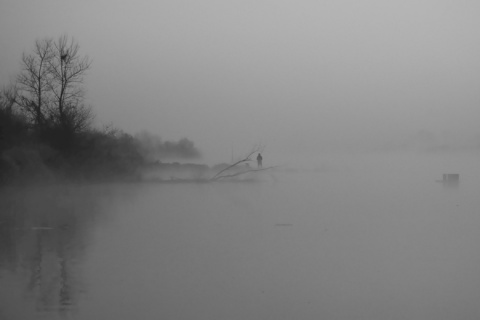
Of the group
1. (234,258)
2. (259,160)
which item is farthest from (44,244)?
(259,160)

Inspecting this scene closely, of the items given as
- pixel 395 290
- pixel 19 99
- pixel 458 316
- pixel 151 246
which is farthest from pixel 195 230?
pixel 19 99

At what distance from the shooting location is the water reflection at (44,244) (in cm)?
496

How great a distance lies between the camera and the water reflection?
496 centimetres

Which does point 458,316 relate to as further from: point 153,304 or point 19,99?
point 19,99

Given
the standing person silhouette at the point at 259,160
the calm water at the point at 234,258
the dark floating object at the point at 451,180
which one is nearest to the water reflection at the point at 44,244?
the calm water at the point at 234,258

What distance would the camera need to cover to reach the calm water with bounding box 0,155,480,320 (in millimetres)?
4895

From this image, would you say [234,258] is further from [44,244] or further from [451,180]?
[451,180]

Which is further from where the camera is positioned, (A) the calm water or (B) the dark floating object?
(B) the dark floating object

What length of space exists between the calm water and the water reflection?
0.05 ft

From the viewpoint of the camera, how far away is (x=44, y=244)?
710 cm

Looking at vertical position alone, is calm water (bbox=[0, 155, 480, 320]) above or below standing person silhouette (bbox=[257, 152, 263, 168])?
below

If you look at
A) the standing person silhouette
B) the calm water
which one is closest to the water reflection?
the calm water

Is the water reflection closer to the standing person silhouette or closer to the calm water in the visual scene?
the calm water

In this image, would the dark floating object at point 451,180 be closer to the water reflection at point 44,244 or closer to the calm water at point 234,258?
the calm water at point 234,258
